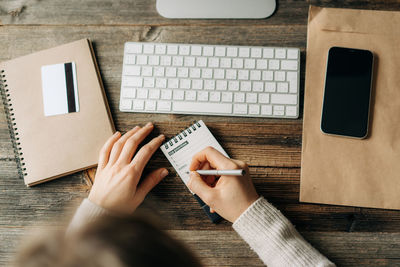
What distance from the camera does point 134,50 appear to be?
75 cm

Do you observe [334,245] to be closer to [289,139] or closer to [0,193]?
[289,139]

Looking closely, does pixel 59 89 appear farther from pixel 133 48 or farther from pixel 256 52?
pixel 256 52

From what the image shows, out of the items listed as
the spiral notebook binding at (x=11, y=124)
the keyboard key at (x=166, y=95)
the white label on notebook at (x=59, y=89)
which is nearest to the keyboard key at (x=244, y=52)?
the keyboard key at (x=166, y=95)

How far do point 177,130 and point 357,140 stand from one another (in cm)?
44

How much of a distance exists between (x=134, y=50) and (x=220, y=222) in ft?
1.60

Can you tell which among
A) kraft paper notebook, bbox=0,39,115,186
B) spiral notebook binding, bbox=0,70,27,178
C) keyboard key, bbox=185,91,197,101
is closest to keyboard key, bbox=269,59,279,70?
keyboard key, bbox=185,91,197,101

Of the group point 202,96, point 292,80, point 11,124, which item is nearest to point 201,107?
point 202,96

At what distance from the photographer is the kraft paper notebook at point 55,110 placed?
2.35ft

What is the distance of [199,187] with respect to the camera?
632mm

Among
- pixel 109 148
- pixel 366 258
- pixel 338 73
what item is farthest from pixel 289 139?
pixel 109 148

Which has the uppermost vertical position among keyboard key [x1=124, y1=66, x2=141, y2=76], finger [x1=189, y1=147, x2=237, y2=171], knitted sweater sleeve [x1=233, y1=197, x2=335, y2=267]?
keyboard key [x1=124, y1=66, x2=141, y2=76]

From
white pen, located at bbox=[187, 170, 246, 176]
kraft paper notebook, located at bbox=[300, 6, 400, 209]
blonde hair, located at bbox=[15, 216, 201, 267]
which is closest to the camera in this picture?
blonde hair, located at bbox=[15, 216, 201, 267]

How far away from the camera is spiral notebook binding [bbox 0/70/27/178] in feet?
2.38

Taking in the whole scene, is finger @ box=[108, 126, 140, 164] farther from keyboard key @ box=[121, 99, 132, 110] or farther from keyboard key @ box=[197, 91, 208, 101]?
keyboard key @ box=[197, 91, 208, 101]
